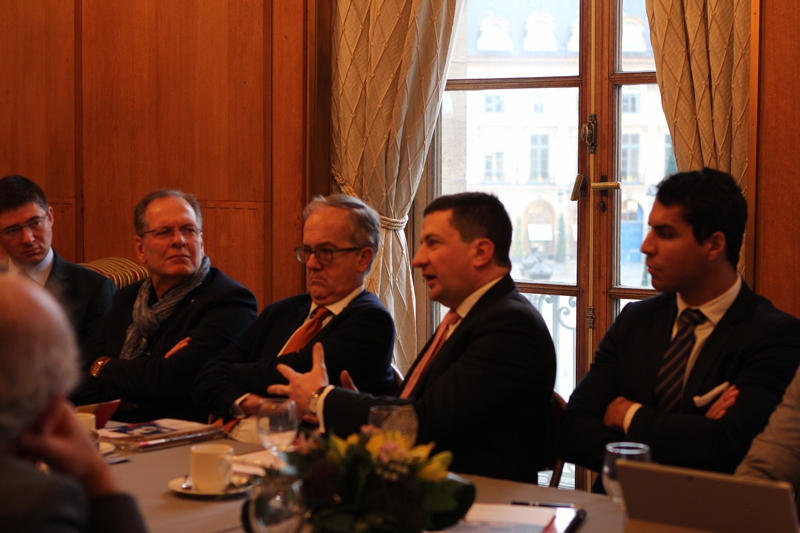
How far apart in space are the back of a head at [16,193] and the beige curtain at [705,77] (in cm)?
285

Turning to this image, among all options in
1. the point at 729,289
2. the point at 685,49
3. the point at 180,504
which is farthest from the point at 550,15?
the point at 180,504

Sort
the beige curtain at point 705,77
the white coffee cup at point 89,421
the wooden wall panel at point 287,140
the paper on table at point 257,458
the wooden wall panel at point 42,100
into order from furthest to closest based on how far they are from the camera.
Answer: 1. the wooden wall panel at point 42,100
2. the wooden wall panel at point 287,140
3. the beige curtain at point 705,77
4. the white coffee cup at point 89,421
5. the paper on table at point 257,458

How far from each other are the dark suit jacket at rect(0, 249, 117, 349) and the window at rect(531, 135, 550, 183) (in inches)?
81.1

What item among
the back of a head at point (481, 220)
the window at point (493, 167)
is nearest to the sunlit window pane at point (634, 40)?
the window at point (493, 167)

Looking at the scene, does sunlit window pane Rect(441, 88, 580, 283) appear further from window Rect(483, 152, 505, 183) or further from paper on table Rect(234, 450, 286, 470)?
paper on table Rect(234, 450, 286, 470)

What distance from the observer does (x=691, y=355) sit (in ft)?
8.18

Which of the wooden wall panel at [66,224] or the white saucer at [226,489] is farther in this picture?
the wooden wall panel at [66,224]

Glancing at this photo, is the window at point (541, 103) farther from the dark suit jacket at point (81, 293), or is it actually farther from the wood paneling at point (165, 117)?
the dark suit jacket at point (81, 293)

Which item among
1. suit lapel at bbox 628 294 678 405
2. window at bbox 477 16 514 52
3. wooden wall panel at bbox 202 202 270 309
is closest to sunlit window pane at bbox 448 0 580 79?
window at bbox 477 16 514 52

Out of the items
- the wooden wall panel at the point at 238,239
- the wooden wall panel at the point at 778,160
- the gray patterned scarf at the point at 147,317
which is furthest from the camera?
the wooden wall panel at the point at 238,239

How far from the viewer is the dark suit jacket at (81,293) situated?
4016 mm

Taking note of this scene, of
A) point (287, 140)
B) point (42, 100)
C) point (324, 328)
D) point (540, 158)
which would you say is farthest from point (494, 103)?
point (42, 100)

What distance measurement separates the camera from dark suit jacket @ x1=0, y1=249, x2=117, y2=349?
13.2 feet

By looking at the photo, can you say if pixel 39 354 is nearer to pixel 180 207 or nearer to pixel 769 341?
pixel 769 341
